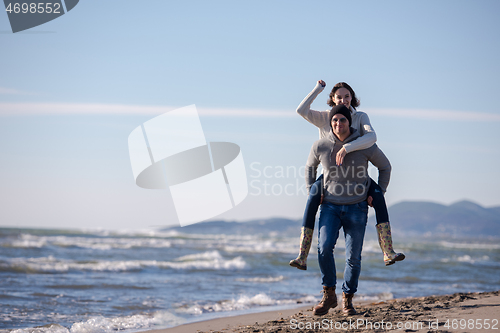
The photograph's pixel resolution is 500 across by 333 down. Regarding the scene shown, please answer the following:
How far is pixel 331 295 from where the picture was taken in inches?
151

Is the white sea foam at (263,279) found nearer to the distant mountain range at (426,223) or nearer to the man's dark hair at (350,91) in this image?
the man's dark hair at (350,91)

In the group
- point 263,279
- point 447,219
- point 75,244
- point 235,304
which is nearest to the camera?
point 235,304

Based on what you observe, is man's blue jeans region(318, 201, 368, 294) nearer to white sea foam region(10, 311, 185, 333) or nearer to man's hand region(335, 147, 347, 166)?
man's hand region(335, 147, 347, 166)

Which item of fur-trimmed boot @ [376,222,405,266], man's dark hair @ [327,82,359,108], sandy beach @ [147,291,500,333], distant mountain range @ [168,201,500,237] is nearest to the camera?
sandy beach @ [147,291,500,333]

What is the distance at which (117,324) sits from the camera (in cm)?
502

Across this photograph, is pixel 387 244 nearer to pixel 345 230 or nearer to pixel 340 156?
pixel 345 230

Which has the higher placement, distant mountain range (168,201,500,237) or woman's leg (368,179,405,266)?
woman's leg (368,179,405,266)

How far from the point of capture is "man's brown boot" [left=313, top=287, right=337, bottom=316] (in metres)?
3.84

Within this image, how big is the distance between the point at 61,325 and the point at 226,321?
1909mm

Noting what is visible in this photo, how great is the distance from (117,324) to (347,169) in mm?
3277

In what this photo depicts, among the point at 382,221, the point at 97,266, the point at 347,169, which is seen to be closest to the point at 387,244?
the point at 382,221

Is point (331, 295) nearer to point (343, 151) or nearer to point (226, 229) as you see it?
point (343, 151)

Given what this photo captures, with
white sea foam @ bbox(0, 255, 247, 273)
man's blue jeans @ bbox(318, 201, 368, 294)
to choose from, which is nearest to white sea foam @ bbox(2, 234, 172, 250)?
white sea foam @ bbox(0, 255, 247, 273)

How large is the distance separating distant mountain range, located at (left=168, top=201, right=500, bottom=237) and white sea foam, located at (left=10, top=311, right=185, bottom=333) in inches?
1895
